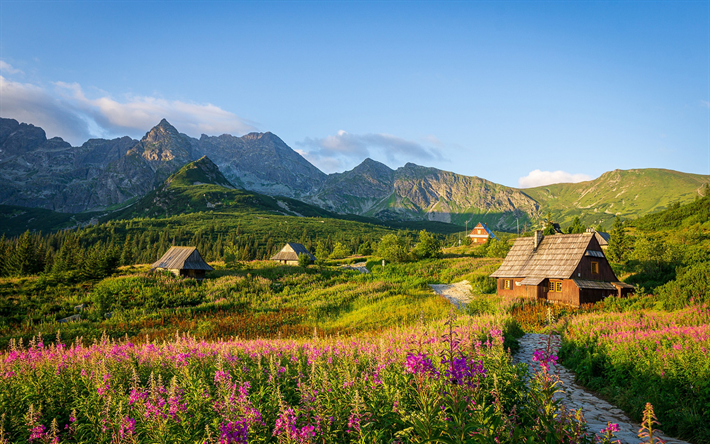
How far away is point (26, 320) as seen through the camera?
22.3m

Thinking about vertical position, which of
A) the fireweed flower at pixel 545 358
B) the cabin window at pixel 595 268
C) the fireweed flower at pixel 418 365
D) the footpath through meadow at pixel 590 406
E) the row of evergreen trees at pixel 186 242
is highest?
the fireweed flower at pixel 545 358

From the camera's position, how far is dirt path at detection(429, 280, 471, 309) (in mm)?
30567

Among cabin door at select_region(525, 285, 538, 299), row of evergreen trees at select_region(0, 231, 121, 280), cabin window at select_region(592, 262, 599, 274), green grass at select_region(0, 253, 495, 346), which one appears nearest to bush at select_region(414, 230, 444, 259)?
green grass at select_region(0, 253, 495, 346)

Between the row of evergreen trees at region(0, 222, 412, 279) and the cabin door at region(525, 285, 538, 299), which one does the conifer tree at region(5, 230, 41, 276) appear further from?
the cabin door at region(525, 285, 538, 299)

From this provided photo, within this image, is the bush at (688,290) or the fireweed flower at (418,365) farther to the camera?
the bush at (688,290)

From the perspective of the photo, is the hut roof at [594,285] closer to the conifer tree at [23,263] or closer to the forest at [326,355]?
the forest at [326,355]

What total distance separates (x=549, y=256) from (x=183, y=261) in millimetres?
37799

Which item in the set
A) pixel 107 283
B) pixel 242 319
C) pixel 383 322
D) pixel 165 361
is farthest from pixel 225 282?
pixel 165 361

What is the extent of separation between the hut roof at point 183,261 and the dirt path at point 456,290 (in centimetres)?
2737

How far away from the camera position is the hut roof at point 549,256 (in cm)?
2755

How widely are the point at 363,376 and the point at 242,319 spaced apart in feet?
57.8

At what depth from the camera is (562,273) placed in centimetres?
2734

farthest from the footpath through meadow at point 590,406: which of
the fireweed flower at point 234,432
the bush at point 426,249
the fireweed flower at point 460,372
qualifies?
the bush at point 426,249

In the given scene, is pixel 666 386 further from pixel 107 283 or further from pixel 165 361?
pixel 107 283
